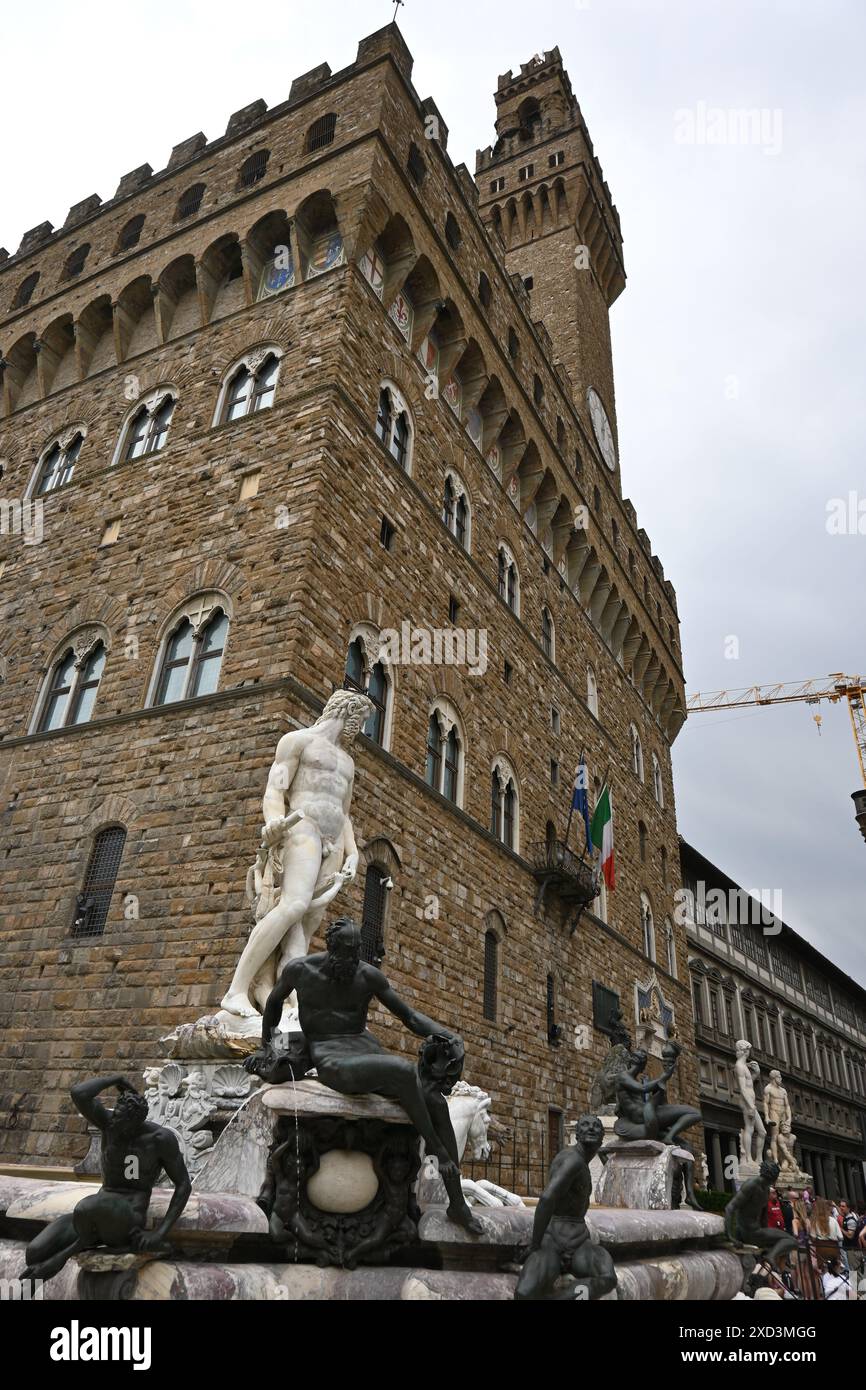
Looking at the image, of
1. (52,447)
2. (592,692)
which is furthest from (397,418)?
(592,692)

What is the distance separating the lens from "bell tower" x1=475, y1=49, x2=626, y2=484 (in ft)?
88.2

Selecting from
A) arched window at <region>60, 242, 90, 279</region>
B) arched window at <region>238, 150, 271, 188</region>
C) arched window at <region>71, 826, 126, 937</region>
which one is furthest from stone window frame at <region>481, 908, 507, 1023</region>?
arched window at <region>60, 242, 90, 279</region>

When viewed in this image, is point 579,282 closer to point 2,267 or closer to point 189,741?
point 2,267

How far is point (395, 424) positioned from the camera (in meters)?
14.0

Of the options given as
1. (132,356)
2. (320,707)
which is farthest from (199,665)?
(132,356)

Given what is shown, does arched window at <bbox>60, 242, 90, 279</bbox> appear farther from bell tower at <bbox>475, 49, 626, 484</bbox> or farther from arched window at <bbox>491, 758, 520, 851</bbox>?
bell tower at <bbox>475, 49, 626, 484</bbox>

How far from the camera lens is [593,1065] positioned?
16719mm

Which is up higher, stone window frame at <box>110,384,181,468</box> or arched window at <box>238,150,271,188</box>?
arched window at <box>238,150,271,188</box>

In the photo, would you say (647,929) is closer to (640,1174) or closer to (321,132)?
(640,1174)

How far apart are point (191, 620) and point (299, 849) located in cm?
538

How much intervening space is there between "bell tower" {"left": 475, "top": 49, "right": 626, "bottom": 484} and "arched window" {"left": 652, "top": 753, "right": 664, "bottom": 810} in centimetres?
933
